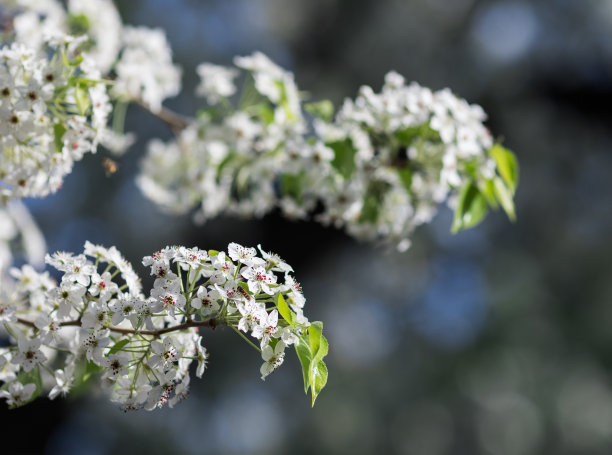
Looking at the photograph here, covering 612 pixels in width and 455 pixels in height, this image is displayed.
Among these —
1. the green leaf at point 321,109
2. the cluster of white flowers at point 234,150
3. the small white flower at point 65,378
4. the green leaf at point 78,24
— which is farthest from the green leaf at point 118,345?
the green leaf at point 78,24

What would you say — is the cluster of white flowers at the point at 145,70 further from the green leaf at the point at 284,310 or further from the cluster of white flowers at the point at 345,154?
the green leaf at the point at 284,310

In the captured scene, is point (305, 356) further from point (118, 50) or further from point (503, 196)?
point (118, 50)

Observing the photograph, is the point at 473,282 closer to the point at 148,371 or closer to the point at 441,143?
the point at 441,143

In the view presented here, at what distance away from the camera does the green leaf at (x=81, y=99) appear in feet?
5.79

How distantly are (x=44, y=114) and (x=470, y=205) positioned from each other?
1437 millimetres

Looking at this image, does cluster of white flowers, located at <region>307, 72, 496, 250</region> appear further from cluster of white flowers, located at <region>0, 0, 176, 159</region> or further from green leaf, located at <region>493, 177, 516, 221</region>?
cluster of white flowers, located at <region>0, 0, 176, 159</region>

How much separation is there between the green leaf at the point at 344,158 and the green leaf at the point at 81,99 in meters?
0.89

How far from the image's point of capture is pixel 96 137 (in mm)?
1869

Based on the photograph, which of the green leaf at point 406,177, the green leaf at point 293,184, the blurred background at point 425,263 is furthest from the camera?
the blurred background at point 425,263

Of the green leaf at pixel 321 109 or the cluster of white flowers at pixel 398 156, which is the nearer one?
the cluster of white flowers at pixel 398 156

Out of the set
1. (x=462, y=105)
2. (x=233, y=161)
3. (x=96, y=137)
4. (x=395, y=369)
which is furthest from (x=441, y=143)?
(x=395, y=369)

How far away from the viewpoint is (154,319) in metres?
1.47

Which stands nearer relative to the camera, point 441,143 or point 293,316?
point 293,316

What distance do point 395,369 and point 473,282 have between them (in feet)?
5.67
